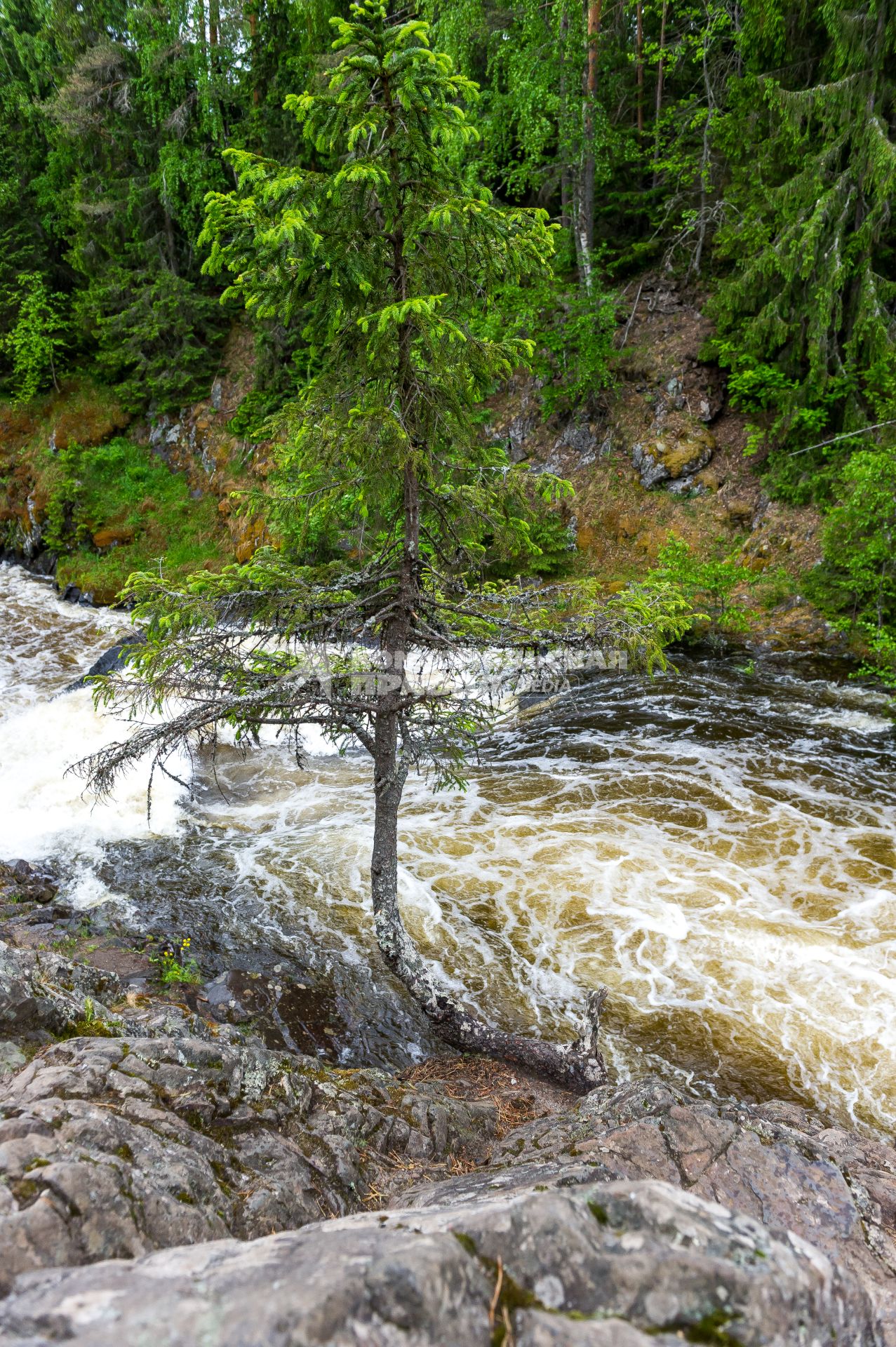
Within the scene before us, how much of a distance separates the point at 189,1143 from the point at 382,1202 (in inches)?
41.1

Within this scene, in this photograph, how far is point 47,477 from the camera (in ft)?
70.4

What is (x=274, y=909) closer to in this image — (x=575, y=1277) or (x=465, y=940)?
(x=465, y=940)

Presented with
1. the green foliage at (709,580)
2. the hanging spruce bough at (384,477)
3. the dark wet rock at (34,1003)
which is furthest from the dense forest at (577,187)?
the dark wet rock at (34,1003)

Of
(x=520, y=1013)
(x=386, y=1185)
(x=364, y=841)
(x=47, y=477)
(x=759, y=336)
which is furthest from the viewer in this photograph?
(x=47, y=477)

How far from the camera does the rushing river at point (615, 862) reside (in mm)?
6117

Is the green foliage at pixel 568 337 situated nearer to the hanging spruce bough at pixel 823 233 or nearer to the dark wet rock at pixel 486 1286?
the hanging spruce bough at pixel 823 233

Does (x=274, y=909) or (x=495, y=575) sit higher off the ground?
(x=495, y=575)

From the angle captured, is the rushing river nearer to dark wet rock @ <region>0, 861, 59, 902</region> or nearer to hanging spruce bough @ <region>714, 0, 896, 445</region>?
dark wet rock @ <region>0, 861, 59, 902</region>

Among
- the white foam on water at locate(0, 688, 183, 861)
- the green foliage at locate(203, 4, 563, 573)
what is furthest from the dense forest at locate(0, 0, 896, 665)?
the white foam on water at locate(0, 688, 183, 861)

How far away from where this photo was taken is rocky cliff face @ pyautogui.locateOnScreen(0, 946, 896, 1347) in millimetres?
1604

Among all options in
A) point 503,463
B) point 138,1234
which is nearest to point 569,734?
point 503,463

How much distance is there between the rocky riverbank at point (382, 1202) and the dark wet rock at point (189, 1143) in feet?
0.04

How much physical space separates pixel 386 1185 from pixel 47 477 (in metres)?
23.7

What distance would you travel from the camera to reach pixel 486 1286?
172 cm
